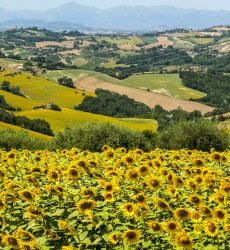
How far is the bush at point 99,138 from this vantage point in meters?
56.6

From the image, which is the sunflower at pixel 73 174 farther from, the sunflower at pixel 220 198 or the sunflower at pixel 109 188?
the sunflower at pixel 220 198

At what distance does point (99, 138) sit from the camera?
191 ft

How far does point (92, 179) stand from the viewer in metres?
12.0

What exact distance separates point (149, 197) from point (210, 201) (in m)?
1.38

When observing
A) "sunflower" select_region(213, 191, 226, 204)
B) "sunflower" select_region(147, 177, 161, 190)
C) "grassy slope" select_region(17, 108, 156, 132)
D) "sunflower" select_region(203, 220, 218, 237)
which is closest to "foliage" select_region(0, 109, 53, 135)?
"grassy slope" select_region(17, 108, 156, 132)

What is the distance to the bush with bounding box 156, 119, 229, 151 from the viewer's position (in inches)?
2137

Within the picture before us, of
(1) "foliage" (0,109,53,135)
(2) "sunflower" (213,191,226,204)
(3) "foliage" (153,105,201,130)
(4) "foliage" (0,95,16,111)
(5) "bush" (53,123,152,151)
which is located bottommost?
(3) "foliage" (153,105,201,130)

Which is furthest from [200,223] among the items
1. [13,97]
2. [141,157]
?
[13,97]

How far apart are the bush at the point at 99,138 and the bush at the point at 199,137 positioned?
4.63 metres

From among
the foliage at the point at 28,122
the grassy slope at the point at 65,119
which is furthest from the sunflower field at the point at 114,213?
the grassy slope at the point at 65,119

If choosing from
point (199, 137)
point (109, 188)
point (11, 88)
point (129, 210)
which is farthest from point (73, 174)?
point (11, 88)

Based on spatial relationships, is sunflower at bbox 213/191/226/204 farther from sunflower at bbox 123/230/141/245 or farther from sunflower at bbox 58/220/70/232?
sunflower at bbox 58/220/70/232

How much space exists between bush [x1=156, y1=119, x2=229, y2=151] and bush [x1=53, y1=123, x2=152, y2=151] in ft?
15.2

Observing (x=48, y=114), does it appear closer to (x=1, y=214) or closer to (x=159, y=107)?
(x=159, y=107)
